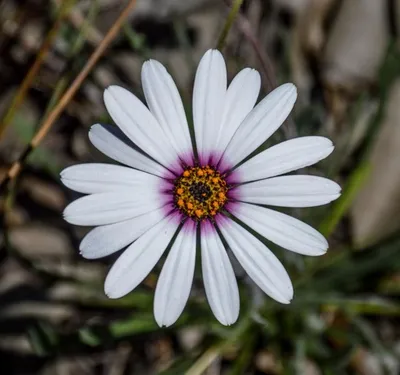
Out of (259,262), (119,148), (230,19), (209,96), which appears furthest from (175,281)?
(230,19)

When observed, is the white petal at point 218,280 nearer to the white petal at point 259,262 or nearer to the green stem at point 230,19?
the white petal at point 259,262

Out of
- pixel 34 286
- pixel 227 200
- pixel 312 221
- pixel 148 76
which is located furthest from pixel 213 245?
pixel 34 286

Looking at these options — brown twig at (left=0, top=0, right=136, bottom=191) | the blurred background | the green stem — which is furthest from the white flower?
the blurred background

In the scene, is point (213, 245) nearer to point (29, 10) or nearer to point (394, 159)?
point (394, 159)

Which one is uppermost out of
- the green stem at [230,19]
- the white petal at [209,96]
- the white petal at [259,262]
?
the green stem at [230,19]

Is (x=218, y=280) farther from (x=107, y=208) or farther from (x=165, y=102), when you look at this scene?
(x=165, y=102)

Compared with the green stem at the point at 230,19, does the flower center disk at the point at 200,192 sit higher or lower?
lower

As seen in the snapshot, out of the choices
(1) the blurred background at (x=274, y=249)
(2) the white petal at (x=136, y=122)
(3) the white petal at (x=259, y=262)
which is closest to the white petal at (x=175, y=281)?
(3) the white petal at (x=259, y=262)
